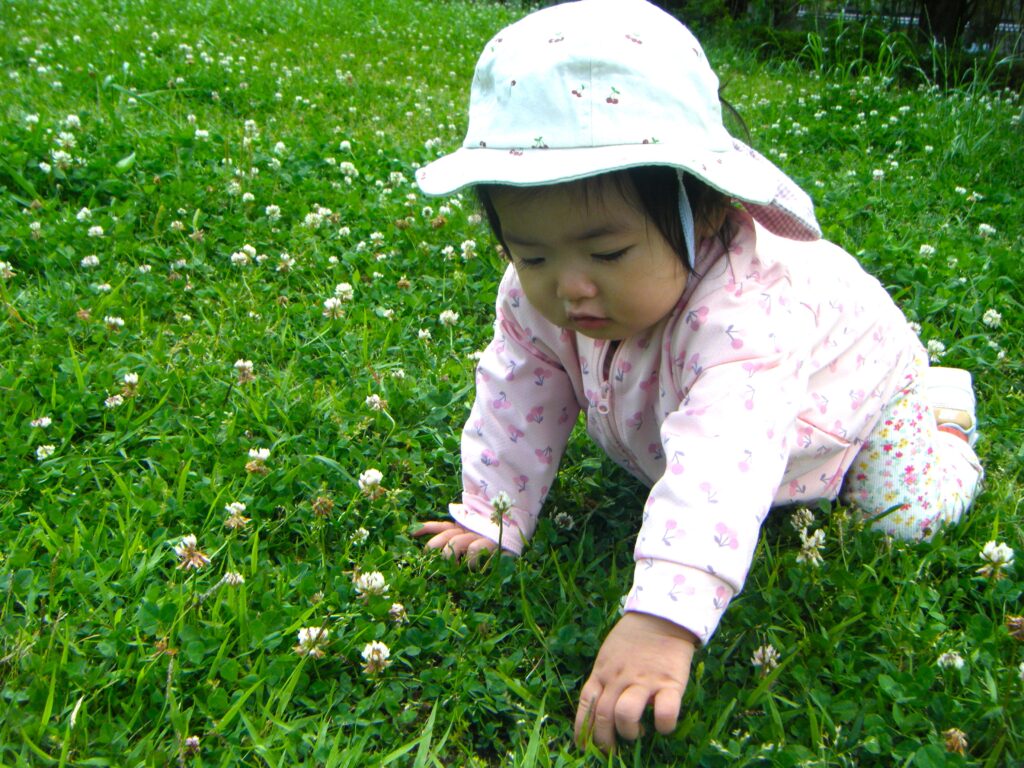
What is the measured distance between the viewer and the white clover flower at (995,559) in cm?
266

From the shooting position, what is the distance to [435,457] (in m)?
3.28

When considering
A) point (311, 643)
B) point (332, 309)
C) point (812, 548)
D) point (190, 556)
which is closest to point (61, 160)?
point (332, 309)

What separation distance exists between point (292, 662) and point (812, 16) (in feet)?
39.7

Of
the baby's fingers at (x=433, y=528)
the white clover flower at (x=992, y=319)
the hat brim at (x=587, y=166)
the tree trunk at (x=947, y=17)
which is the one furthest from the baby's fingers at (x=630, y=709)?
the tree trunk at (x=947, y=17)

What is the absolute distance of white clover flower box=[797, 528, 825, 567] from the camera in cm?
269

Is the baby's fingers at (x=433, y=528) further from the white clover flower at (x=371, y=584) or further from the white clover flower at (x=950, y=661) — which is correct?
the white clover flower at (x=950, y=661)

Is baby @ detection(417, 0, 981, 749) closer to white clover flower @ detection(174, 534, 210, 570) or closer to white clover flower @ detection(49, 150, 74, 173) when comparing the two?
white clover flower @ detection(174, 534, 210, 570)

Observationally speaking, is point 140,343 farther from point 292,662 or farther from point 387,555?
point 292,662

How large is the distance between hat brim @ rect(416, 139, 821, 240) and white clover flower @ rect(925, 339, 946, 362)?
184 centimetres

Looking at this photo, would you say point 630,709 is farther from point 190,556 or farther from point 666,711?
point 190,556

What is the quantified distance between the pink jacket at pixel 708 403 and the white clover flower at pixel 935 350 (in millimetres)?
747

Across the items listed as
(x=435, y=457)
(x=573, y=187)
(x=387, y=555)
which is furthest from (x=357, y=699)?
(x=573, y=187)

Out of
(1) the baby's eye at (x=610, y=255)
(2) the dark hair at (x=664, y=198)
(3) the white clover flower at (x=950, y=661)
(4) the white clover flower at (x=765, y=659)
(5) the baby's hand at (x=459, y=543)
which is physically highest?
(2) the dark hair at (x=664, y=198)

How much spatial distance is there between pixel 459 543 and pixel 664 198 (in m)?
1.13
